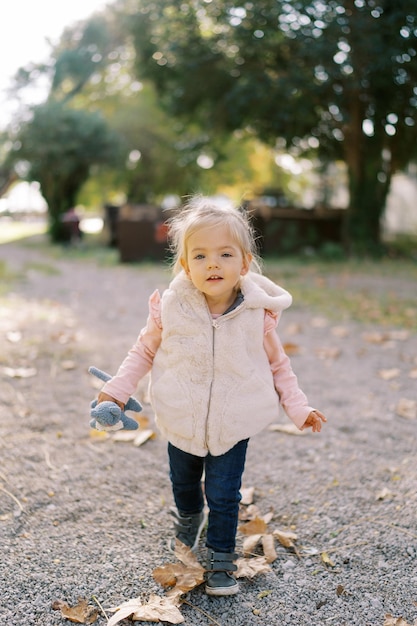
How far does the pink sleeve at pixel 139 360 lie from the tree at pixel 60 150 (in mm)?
17636

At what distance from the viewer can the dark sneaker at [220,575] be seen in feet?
7.08

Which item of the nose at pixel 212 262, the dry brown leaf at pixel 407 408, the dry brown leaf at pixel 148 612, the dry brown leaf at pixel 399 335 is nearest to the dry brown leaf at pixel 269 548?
the dry brown leaf at pixel 148 612

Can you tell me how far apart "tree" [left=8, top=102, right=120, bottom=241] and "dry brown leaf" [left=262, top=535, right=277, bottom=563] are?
17.9 meters

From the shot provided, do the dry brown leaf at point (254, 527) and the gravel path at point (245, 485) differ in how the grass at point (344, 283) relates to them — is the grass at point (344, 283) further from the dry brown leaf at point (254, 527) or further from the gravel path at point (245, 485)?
the dry brown leaf at point (254, 527)

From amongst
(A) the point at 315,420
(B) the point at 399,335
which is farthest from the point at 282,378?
(B) the point at 399,335

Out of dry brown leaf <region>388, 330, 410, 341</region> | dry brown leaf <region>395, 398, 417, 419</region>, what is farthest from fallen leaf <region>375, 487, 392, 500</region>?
dry brown leaf <region>388, 330, 410, 341</region>

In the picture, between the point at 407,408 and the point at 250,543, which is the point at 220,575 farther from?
the point at 407,408

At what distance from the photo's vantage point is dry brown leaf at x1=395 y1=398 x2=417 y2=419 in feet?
12.9

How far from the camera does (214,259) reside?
2191mm

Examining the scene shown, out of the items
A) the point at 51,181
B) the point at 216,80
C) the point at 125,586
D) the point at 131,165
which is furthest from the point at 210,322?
the point at 131,165

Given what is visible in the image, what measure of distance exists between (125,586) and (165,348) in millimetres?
827

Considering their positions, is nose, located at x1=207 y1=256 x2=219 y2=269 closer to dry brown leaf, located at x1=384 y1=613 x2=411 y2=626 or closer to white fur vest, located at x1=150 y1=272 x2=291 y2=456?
white fur vest, located at x1=150 y1=272 x2=291 y2=456

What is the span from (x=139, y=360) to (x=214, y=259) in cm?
49

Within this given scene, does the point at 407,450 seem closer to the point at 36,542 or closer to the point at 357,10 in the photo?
the point at 36,542
